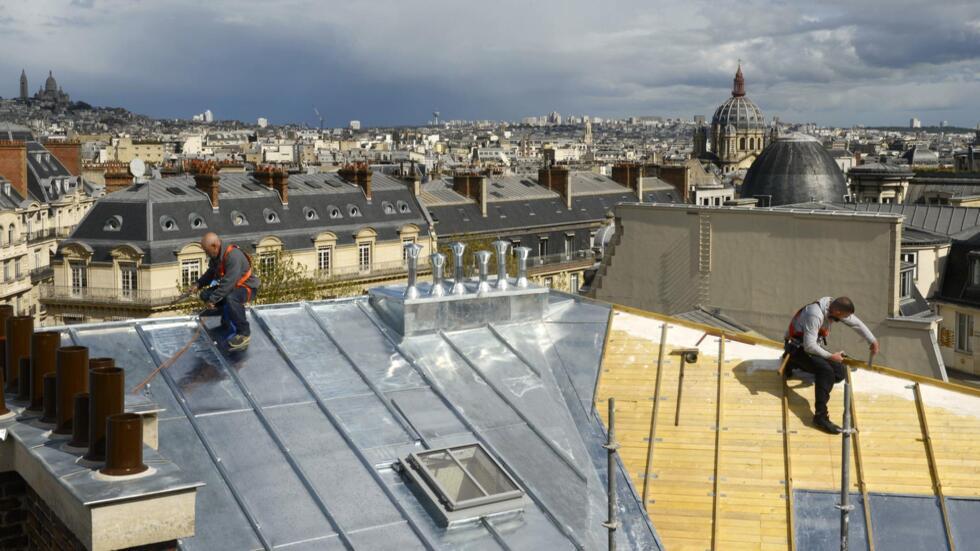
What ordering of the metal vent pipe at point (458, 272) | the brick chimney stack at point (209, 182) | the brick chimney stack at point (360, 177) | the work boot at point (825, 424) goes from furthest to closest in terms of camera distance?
the brick chimney stack at point (360, 177), the brick chimney stack at point (209, 182), the metal vent pipe at point (458, 272), the work boot at point (825, 424)

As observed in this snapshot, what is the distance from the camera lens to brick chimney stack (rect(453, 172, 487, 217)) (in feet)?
211

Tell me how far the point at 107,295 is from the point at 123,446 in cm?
4336

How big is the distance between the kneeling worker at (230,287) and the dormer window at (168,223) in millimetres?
37681

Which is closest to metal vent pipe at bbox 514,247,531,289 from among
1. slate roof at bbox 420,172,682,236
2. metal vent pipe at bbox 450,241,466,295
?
metal vent pipe at bbox 450,241,466,295

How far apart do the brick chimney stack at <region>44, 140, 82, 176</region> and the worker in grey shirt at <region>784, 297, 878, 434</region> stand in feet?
253

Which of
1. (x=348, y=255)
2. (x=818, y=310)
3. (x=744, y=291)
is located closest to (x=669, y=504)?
(x=818, y=310)

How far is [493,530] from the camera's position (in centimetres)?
965

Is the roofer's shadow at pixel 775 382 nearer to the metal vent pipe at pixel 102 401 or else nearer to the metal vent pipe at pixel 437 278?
the metal vent pipe at pixel 437 278

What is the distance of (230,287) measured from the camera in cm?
1242

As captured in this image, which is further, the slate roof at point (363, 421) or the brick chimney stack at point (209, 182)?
the brick chimney stack at point (209, 182)

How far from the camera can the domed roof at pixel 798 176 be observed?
159 feet

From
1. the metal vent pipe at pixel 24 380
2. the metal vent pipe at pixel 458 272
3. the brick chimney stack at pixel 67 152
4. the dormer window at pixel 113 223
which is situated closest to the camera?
the metal vent pipe at pixel 24 380

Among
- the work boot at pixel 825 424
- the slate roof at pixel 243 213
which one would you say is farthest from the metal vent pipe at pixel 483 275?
the slate roof at pixel 243 213

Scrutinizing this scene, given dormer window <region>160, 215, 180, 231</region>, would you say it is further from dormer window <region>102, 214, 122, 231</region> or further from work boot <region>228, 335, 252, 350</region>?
work boot <region>228, 335, 252, 350</region>
